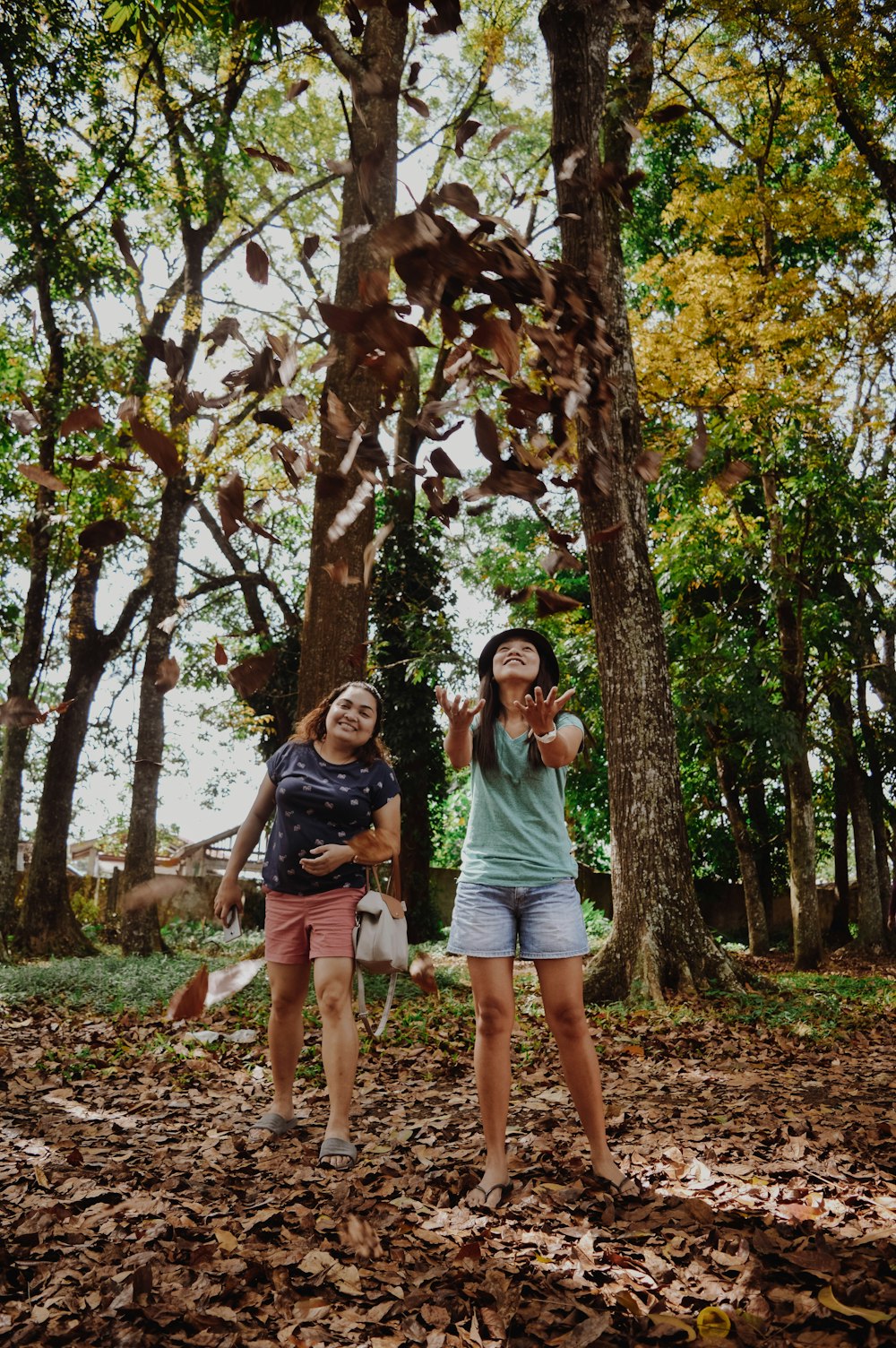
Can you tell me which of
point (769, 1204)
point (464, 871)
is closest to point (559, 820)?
point (464, 871)

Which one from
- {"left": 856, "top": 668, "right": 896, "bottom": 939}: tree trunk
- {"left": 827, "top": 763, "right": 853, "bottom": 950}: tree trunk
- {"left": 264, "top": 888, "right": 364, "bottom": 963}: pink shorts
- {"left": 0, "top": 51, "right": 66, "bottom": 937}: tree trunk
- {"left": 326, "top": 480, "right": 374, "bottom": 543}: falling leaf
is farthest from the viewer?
{"left": 827, "top": 763, "right": 853, "bottom": 950}: tree trunk

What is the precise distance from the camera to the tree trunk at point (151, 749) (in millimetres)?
11523

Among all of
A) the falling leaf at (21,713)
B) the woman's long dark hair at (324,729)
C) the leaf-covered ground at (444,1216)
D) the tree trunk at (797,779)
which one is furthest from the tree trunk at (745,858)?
the falling leaf at (21,713)

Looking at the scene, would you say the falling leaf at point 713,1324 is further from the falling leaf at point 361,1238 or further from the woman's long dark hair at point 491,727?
the woman's long dark hair at point 491,727

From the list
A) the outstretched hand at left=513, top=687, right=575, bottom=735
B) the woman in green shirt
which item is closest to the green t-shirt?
the woman in green shirt

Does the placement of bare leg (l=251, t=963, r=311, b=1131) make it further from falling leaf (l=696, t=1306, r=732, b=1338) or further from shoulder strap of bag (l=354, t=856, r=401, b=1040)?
falling leaf (l=696, t=1306, r=732, b=1338)

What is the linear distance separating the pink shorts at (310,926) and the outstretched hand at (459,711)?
3.20 feet

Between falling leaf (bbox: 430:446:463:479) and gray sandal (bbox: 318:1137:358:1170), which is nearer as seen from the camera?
falling leaf (bbox: 430:446:463:479)

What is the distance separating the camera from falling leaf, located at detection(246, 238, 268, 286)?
1.80 meters

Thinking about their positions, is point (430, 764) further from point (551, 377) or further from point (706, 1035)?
point (551, 377)

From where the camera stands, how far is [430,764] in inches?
567

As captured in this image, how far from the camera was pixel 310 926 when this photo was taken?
3697 millimetres

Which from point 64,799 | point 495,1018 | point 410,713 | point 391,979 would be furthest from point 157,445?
point 410,713

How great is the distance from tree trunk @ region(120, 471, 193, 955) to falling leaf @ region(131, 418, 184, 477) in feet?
32.8
